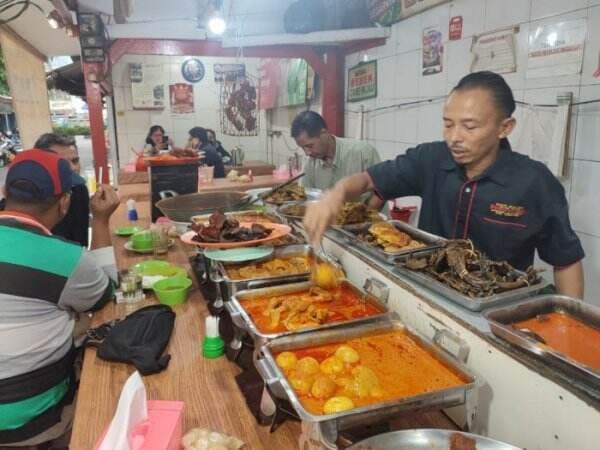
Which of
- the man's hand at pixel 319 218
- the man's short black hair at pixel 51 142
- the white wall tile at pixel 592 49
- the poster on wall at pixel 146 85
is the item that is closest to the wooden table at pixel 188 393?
the man's hand at pixel 319 218

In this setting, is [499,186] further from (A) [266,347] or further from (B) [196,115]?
(B) [196,115]

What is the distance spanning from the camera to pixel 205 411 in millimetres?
1312

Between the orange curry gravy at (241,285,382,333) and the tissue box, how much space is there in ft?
1.20

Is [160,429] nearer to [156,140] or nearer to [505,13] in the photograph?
[505,13]

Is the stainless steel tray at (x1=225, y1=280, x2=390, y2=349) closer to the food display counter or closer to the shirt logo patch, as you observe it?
the food display counter

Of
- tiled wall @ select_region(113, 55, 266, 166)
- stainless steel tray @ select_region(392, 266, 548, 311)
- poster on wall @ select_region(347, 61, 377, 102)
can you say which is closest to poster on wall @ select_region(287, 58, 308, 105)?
poster on wall @ select_region(347, 61, 377, 102)

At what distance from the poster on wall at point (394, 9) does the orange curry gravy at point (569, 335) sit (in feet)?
9.96

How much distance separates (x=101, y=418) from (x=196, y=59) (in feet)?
27.2

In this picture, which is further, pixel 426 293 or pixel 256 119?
pixel 256 119

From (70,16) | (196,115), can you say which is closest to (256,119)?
(196,115)

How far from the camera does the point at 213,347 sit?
160cm

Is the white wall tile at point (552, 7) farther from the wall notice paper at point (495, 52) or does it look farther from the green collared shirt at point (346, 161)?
the green collared shirt at point (346, 161)

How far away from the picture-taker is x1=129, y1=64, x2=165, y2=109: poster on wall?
325 inches

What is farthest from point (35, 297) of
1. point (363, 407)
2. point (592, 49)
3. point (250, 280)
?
point (592, 49)
